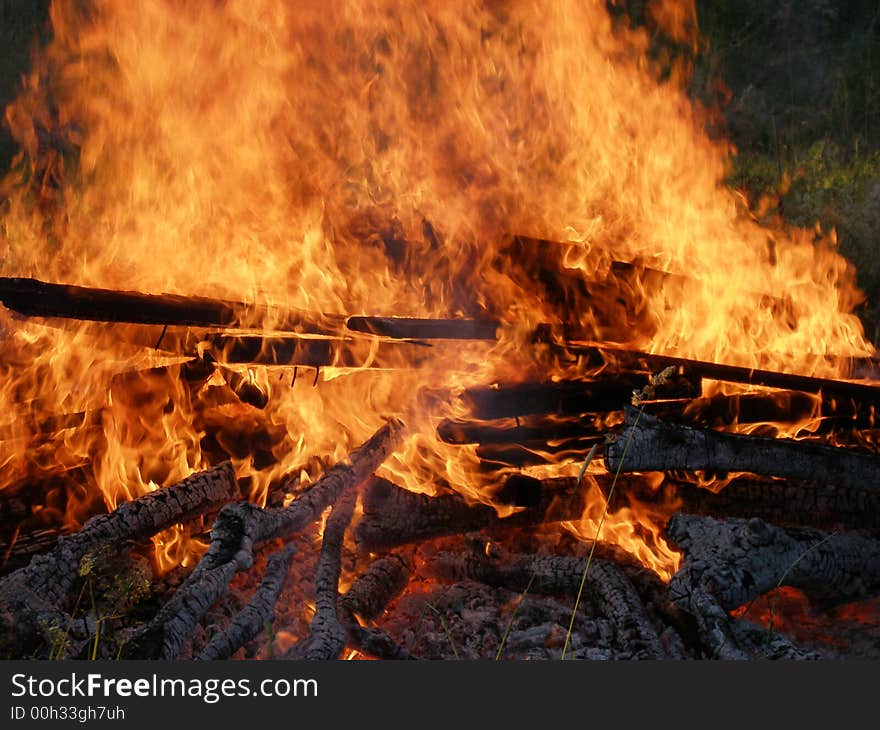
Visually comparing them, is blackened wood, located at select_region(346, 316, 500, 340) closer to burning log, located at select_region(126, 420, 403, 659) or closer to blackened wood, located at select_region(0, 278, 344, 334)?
blackened wood, located at select_region(0, 278, 344, 334)

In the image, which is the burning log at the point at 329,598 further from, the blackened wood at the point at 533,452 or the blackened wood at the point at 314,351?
the blackened wood at the point at 314,351

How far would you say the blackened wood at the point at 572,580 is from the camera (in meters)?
3.62

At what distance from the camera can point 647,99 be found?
7.13 m

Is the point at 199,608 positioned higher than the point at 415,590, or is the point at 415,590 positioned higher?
the point at 199,608

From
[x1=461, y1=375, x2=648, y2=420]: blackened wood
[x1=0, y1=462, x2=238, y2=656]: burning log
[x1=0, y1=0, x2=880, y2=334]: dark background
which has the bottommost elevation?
[x1=0, y1=462, x2=238, y2=656]: burning log

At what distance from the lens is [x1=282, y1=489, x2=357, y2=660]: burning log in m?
3.21

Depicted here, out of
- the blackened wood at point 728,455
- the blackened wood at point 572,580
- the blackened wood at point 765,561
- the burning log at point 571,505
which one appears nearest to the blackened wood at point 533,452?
the burning log at point 571,505

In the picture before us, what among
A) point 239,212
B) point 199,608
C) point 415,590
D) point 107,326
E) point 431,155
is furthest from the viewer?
point 431,155

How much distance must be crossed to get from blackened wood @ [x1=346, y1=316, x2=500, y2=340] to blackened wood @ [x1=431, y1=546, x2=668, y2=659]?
48.2 inches

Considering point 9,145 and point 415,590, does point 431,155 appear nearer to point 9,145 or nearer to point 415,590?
point 415,590

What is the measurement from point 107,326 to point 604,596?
10.7ft

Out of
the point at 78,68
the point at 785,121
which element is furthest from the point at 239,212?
the point at 785,121

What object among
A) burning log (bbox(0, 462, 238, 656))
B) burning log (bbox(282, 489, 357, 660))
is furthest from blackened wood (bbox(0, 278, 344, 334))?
burning log (bbox(282, 489, 357, 660))

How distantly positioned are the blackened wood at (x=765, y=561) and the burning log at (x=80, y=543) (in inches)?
89.1
